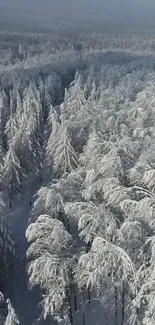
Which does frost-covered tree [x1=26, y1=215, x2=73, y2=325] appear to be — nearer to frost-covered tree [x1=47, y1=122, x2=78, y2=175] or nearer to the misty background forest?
the misty background forest

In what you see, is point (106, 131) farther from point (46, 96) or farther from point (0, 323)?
point (46, 96)

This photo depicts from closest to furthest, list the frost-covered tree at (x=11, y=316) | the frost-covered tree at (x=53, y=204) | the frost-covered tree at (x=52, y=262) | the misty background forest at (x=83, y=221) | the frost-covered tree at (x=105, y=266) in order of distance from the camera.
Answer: the frost-covered tree at (x=11, y=316), the frost-covered tree at (x=105, y=266), the misty background forest at (x=83, y=221), the frost-covered tree at (x=52, y=262), the frost-covered tree at (x=53, y=204)

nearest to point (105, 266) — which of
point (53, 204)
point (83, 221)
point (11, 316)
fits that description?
point (83, 221)

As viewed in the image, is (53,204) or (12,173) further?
(12,173)

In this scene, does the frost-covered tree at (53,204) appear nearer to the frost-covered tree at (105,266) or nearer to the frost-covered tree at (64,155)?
the frost-covered tree at (105,266)

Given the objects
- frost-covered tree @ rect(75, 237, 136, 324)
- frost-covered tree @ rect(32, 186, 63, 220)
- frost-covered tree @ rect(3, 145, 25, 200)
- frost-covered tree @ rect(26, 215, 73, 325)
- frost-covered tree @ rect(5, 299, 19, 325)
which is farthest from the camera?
frost-covered tree @ rect(3, 145, 25, 200)

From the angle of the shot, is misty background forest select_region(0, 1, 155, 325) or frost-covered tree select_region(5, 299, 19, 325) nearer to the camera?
frost-covered tree select_region(5, 299, 19, 325)

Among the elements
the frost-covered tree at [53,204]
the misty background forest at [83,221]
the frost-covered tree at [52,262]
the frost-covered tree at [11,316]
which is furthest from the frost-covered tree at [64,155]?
the frost-covered tree at [11,316]

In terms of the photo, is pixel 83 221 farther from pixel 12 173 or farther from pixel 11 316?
pixel 12 173

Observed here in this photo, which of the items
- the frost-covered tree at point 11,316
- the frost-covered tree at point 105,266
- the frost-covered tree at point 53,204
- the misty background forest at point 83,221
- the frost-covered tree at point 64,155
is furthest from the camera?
the frost-covered tree at point 64,155

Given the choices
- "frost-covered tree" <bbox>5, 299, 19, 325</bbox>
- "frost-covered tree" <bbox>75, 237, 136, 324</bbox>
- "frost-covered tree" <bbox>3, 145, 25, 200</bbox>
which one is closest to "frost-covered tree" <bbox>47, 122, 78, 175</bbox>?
"frost-covered tree" <bbox>3, 145, 25, 200</bbox>

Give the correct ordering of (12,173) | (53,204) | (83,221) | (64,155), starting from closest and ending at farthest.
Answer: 1. (83,221)
2. (53,204)
3. (64,155)
4. (12,173)

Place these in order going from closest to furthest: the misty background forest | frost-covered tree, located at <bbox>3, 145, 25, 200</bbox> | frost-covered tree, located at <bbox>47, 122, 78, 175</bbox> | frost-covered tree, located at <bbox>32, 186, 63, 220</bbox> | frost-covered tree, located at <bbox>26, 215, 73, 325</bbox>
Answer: the misty background forest
frost-covered tree, located at <bbox>26, 215, 73, 325</bbox>
frost-covered tree, located at <bbox>32, 186, 63, 220</bbox>
frost-covered tree, located at <bbox>47, 122, 78, 175</bbox>
frost-covered tree, located at <bbox>3, 145, 25, 200</bbox>
